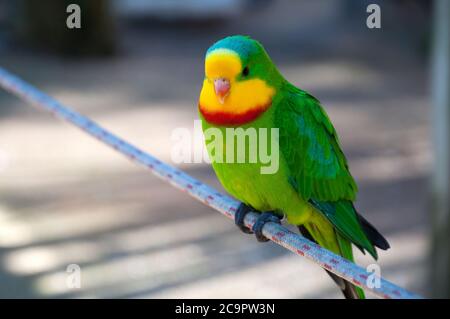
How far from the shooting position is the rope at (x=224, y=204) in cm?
110

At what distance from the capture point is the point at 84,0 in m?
6.98

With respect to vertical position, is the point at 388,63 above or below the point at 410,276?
above

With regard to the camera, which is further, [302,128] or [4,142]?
[4,142]

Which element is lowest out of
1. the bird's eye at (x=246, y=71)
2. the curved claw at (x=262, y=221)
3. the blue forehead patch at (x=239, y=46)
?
the curved claw at (x=262, y=221)

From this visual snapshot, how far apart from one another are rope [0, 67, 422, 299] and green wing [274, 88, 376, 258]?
124 mm

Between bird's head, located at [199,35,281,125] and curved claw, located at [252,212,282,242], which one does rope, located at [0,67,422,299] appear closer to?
curved claw, located at [252,212,282,242]

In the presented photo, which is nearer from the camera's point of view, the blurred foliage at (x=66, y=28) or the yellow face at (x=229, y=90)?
the yellow face at (x=229, y=90)

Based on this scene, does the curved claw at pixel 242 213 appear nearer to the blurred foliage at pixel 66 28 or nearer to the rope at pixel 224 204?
the rope at pixel 224 204

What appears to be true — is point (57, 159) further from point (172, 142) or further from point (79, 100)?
point (79, 100)

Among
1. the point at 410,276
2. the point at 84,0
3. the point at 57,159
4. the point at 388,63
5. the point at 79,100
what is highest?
the point at 84,0

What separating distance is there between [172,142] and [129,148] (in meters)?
3.32

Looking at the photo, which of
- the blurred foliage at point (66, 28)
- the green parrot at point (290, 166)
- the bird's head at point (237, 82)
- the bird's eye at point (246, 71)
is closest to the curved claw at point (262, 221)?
the green parrot at point (290, 166)
